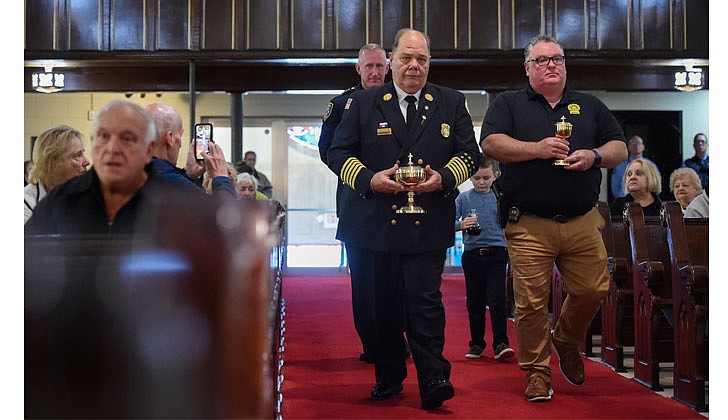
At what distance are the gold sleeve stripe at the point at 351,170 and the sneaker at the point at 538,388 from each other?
1.38 meters

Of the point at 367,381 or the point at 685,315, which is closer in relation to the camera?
the point at 685,315

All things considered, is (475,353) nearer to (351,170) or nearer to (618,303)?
(618,303)

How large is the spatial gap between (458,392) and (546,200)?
116 centimetres

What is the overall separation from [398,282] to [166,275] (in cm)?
248

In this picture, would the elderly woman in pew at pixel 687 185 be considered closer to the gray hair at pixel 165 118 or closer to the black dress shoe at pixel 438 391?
the black dress shoe at pixel 438 391

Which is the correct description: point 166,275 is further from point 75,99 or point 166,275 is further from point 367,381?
point 75,99

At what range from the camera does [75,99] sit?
53.7 feet

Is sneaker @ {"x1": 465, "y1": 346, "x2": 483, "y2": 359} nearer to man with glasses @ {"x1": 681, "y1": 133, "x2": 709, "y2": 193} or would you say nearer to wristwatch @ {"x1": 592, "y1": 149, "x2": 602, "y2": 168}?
wristwatch @ {"x1": 592, "y1": 149, "x2": 602, "y2": 168}

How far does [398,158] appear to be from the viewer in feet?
14.1

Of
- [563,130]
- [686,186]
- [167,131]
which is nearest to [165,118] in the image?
[167,131]

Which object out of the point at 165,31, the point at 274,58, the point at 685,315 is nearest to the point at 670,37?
the point at 274,58

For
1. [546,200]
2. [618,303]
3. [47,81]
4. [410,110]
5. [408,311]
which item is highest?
[47,81]

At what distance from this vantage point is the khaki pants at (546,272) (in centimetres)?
451

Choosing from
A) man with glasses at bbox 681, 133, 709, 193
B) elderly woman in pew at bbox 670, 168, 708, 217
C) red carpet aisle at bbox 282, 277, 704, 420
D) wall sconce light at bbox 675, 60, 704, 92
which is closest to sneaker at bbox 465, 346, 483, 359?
red carpet aisle at bbox 282, 277, 704, 420
